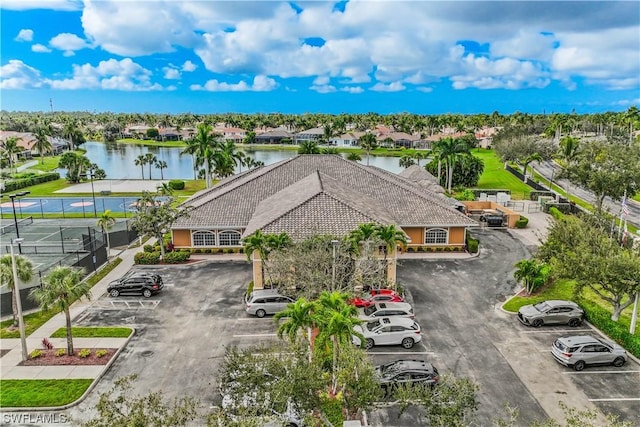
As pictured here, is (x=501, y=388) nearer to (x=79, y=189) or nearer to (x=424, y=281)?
(x=424, y=281)

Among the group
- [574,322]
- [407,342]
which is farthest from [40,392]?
[574,322]

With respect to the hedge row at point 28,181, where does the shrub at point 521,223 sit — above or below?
below

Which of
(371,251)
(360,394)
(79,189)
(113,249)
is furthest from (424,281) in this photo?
(79,189)

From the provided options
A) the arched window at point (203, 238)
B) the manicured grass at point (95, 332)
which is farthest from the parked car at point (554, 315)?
the arched window at point (203, 238)

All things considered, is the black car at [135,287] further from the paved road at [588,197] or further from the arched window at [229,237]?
the paved road at [588,197]

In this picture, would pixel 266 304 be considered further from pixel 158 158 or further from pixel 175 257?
pixel 158 158

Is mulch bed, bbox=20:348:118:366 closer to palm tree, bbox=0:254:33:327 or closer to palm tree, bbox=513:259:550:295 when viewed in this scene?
palm tree, bbox=0:254:33:327
